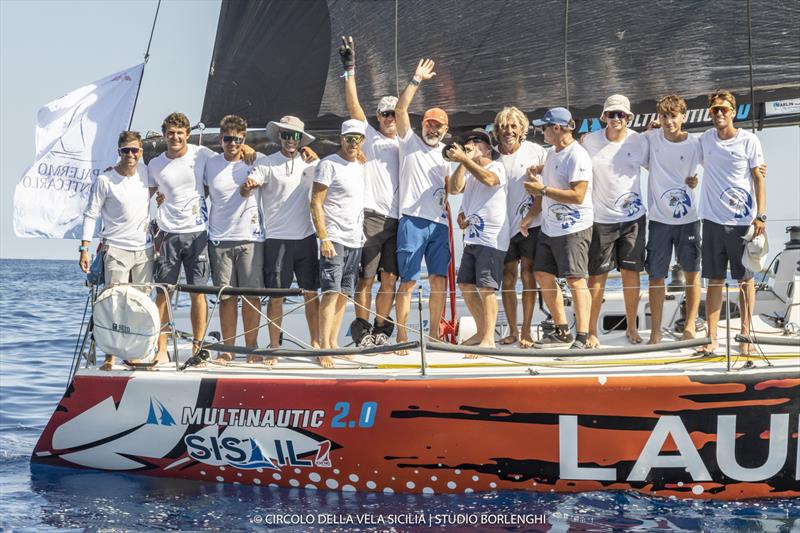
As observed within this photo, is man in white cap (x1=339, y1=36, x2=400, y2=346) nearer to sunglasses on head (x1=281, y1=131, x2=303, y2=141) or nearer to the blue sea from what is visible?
sunglasses on head (x1=281, y1=131, x2=303, y2=141)

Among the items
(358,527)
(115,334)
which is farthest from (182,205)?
(358,527)

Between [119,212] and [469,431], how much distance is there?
100 inches

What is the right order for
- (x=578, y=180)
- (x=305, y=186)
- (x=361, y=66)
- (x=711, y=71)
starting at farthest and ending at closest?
(x=361, y=66), (x=711, y=71), (x=305, y=186), (x=578, y=180)

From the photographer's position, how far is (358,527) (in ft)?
16.6

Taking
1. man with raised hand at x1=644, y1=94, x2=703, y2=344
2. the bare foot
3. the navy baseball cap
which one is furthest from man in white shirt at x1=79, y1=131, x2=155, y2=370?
man with raised hand at x1=644, y1=94, x2=703, y2=344

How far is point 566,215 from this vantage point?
19.2 feet

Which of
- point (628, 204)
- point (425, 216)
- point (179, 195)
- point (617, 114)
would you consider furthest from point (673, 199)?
point (179, 195)

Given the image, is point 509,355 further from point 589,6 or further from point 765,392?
point 589,6

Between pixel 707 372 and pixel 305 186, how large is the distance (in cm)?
259

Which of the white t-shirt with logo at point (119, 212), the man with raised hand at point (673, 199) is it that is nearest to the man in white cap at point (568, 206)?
the man with raised hand at point (673, 199)

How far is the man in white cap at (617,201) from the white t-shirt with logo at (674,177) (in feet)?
0.37

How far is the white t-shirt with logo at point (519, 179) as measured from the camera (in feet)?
20.1

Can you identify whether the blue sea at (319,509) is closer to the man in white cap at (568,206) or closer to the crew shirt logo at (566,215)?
the man in white cap at (568,206)

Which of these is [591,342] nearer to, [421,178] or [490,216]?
[490,216]
